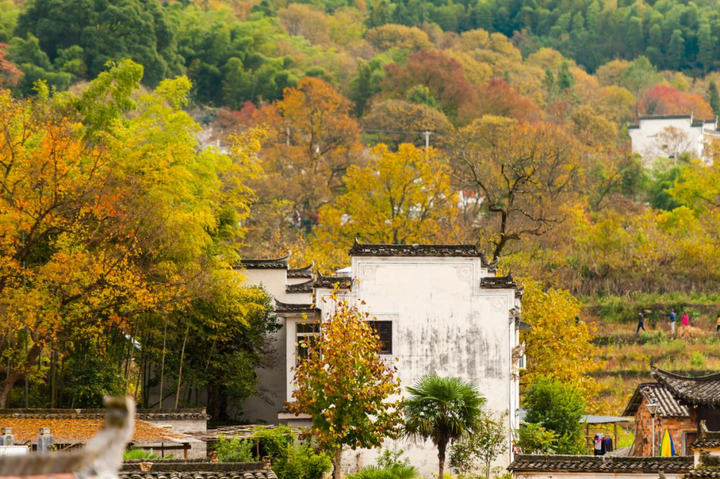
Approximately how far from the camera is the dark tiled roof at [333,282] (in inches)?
1162

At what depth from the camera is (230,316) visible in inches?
1286

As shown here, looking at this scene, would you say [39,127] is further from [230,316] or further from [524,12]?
[524,12]

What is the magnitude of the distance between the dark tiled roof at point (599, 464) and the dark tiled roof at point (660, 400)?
24.1 feet

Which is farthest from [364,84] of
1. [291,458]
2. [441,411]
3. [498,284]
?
[291,458]

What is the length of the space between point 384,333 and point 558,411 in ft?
18.2

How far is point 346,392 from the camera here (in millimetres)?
26234

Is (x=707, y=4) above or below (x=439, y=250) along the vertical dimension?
above

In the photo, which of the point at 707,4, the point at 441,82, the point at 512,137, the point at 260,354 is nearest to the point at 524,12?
the point at 707,4

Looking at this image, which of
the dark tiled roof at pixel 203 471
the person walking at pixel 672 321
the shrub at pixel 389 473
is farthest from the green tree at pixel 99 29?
the dark tiled roof at pixel 203 471

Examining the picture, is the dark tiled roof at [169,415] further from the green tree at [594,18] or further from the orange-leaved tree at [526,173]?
the green tree at [594,18]

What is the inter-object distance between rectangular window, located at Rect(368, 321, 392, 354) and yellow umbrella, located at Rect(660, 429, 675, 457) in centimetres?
651

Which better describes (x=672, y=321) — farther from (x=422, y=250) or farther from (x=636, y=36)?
(x=636, y=36)

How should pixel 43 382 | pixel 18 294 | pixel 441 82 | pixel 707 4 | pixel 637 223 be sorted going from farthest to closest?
pixel 707 4 → pixel 441 82 → pixel 637 223 → pixel 43 382 → pixel 18 294

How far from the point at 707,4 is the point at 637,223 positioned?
80812 millimetres
